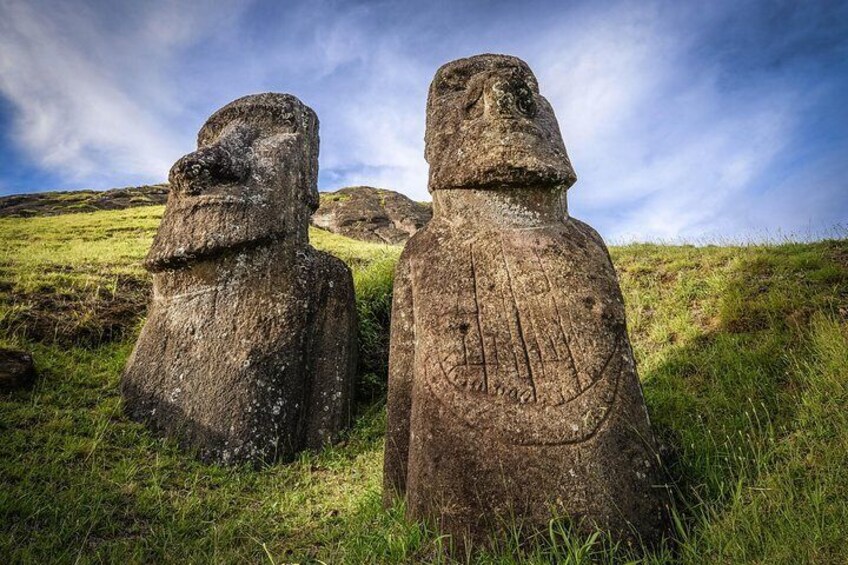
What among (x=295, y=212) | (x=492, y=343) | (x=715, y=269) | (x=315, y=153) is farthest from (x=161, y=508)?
(x=715, y=269)

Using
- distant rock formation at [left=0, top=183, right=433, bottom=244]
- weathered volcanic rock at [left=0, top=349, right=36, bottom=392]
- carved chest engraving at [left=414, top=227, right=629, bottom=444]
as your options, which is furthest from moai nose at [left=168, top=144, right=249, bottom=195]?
distant rock formation at [left=0, top=183, right=433, bottom=244]

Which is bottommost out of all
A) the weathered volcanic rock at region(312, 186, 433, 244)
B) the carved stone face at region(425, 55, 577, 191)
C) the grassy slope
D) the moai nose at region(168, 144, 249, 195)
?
the grassy slope

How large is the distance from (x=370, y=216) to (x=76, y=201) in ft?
76.4

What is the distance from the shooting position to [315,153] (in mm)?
6617

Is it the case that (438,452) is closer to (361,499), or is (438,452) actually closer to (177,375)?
(361,499)

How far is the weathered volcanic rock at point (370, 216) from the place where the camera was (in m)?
42.2

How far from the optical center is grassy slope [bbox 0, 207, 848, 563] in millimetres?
2955

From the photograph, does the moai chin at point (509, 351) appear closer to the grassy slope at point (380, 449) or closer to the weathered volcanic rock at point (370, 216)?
the grassy slope at point (380, 449)

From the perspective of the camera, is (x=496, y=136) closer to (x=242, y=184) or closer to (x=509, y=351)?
(x=509, y=351)

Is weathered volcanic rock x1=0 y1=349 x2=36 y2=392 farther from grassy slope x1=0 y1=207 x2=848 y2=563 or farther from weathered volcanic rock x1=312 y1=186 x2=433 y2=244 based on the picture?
weathered volcanic rock x1=312 y1=186 x2=433 y2=244

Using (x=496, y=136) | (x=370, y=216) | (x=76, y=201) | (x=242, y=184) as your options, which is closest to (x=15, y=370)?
(x=242, y=184)

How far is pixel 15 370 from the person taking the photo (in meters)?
5.18

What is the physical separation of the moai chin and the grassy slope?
0.81 feet

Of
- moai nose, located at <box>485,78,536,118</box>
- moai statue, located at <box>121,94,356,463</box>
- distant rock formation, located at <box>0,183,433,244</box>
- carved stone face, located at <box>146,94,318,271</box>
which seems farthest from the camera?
distant rock formation, located at <box>0,183,433,244</box>
